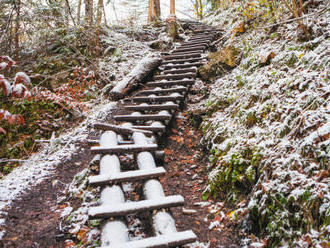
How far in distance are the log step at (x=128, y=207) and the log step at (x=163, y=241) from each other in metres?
0.35

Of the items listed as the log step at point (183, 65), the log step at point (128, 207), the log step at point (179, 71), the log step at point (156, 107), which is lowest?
the log step at point (128, 207)

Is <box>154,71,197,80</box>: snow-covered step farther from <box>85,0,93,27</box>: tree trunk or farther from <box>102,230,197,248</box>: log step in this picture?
<box>102,230,197,248</box>: log step

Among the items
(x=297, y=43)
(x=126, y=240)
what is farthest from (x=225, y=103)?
(x=126, y=240)

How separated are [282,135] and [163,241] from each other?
1.87m

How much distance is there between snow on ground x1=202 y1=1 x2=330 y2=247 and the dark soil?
210cm

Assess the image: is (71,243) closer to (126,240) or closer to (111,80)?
(126,240)

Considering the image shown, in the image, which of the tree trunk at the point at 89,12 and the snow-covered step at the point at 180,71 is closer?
the snow-covered step at the point at 180,71

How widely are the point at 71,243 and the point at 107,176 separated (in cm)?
84

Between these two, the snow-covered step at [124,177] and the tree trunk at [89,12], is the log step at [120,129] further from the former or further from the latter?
the tree trunk at [89,12]

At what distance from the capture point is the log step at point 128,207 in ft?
6.86

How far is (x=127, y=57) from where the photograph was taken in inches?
323

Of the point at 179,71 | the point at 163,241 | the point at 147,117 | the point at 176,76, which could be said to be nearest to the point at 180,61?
the point at 179,71

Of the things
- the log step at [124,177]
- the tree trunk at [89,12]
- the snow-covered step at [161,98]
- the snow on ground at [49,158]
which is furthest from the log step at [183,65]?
the log step at [124,177]

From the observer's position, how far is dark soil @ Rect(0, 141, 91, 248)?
2.52 meters
